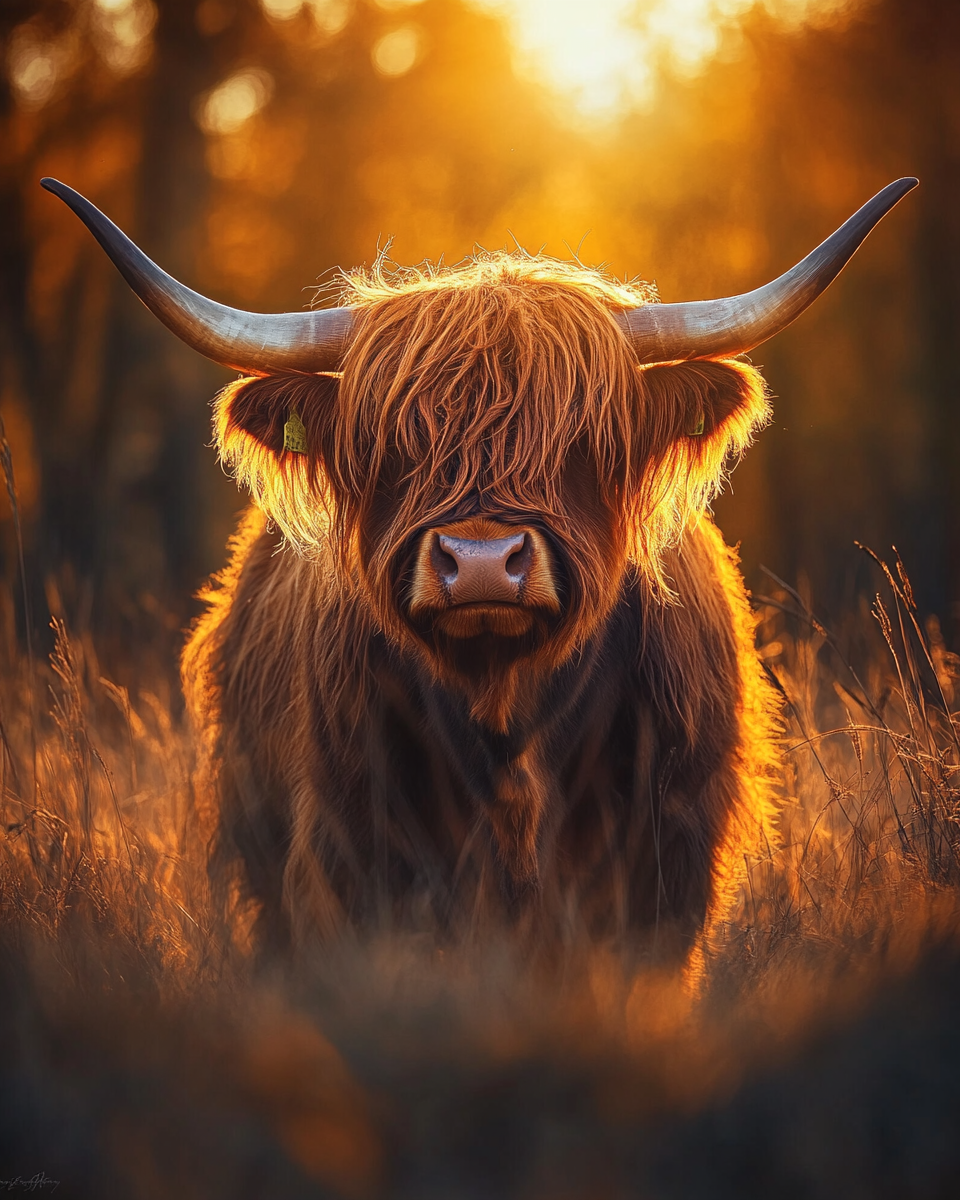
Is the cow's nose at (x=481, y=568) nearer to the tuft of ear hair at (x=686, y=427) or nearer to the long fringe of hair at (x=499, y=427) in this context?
the long fringe of hair at (x=499, y=427)

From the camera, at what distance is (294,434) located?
264cm

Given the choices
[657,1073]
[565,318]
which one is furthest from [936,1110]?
[565,318]

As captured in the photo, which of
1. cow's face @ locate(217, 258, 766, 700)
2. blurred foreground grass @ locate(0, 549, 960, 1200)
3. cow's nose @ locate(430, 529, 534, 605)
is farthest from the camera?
cow's face @ locate(217, 258, 766, 700)

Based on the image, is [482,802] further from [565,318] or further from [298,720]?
[565,318]

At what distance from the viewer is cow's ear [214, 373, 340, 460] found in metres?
2.60

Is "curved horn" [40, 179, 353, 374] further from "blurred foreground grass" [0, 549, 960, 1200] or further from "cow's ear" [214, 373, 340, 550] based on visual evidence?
"blurred foreground grass" [0, 549, 960, 1200]

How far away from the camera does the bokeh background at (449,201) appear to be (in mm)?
7418

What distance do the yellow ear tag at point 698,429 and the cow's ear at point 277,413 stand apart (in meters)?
0.87

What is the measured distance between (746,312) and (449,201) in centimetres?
684

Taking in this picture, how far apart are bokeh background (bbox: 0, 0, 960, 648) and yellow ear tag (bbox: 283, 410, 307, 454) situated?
4.13m

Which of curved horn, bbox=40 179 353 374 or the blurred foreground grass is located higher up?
curved horn, bbox=40 179 353 374

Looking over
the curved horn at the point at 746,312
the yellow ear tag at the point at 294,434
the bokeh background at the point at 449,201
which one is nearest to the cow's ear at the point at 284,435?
the yellow ear tag at the point at 294,434

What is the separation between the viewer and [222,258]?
30.4ft

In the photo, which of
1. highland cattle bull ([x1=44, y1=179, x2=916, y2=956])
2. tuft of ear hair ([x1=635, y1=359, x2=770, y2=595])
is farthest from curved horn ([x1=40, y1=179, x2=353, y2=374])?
tuft of ear hair ([x1=635, y1=359, x2=770, y2=595])
